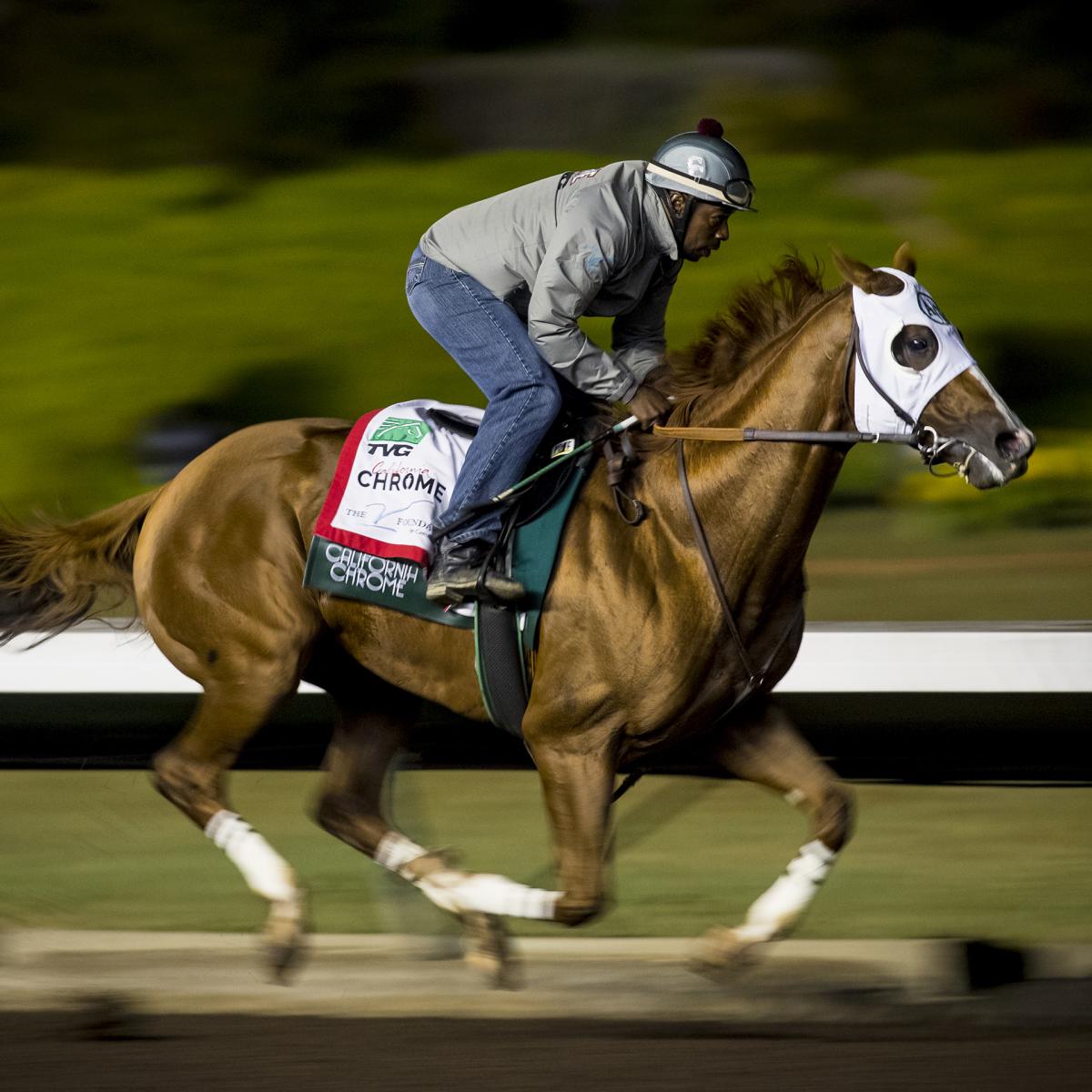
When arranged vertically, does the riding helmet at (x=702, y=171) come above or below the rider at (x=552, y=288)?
above

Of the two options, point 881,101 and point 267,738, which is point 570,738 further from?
point 881,101

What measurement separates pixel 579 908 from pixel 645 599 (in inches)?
27.3

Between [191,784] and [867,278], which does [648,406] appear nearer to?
[867,278]

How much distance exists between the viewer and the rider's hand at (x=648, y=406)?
397 centimetres

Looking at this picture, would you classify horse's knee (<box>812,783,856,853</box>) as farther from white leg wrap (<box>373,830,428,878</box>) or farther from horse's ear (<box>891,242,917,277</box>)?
horse's ear (<box>891,242,917,277</box>)

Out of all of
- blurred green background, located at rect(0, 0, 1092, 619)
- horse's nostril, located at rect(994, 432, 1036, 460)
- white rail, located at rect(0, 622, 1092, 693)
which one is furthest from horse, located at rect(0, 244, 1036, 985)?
blurred green background, located at rect(0, 0, 1092, 619)

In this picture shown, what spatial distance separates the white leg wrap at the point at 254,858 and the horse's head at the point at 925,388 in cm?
170

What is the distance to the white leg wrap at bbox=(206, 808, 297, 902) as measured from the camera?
414 centimetres

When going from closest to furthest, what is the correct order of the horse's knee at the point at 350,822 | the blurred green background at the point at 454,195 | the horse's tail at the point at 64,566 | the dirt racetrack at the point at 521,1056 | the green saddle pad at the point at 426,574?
the dirt racetrack at the point at 521,1056 < the green saddle pad at the point at 426,574 < the horse's knee at the point at 350,822 < the horse's tail at the point at 64,566 < the blurred green background at the point at 454,195

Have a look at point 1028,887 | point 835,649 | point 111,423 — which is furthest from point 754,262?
point 1028,887

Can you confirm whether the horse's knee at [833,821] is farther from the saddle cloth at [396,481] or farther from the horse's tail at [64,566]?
the horse's tail at [64,566]

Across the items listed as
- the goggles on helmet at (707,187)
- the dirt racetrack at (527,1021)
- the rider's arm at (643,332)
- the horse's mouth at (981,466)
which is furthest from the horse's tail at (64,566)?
the horse's mouth at (981,466)

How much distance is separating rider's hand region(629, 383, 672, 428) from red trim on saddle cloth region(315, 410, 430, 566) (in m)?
0.58

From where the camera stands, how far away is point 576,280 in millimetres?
3824
